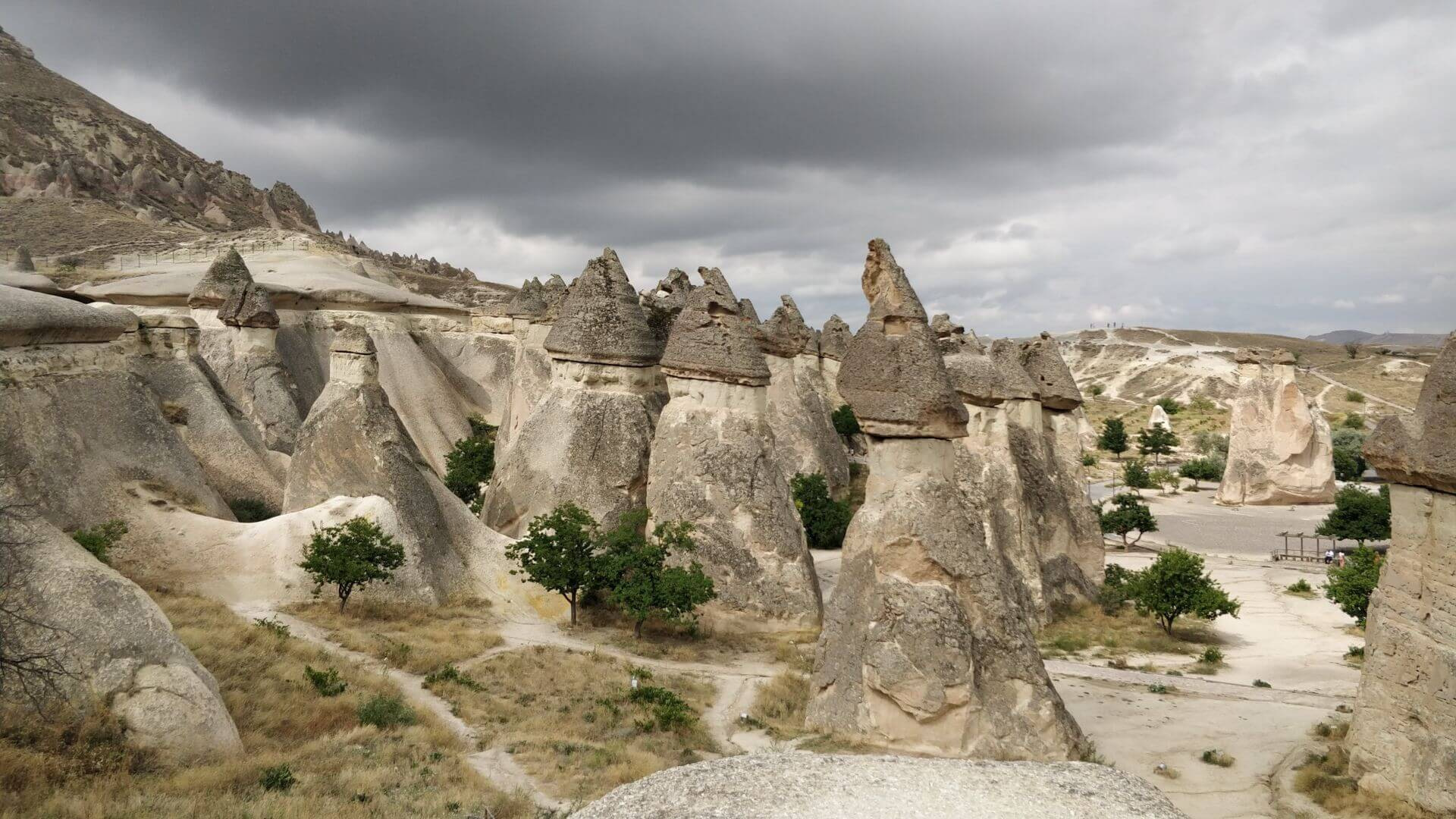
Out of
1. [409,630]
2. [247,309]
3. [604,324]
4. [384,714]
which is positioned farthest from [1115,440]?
[384,714]

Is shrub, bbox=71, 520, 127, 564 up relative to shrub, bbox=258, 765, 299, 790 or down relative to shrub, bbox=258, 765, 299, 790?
up

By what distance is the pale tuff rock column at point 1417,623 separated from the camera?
7.47m

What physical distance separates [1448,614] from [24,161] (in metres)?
60.9

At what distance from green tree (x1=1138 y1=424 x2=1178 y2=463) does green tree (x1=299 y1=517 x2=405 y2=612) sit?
126 feet

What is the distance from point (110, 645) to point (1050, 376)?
51.4 ft

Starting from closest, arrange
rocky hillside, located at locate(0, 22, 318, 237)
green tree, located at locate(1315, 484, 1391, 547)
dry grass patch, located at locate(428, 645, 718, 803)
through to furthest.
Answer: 1. dry grass patch, located at locate(428, 645, 718, 803)
2. green tree, located at locate(1315, 484, 1391, 547)
3. rocky hillside, located at locate(0, 22, 318, 237)

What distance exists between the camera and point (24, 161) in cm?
4681

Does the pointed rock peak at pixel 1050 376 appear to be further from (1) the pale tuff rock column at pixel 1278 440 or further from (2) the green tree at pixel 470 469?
(1) the pale tuff rock column at pixel 1278 440

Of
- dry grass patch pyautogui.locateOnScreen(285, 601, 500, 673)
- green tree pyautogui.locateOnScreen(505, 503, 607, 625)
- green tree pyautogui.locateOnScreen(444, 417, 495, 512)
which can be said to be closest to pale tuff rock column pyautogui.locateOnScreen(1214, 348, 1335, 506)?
green tree pyautogui.locateOnScreen(444, 417, 495, 512)

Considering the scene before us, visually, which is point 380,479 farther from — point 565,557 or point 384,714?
point 384,714

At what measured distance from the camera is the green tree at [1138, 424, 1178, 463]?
41.7 m

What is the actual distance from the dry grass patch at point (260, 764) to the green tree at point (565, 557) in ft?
12.8

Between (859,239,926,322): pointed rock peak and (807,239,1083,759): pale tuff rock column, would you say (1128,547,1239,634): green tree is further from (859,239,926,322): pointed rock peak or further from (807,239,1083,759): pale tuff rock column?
(859,239,926,322): pointed rock peak

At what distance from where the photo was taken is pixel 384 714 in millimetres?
8625
